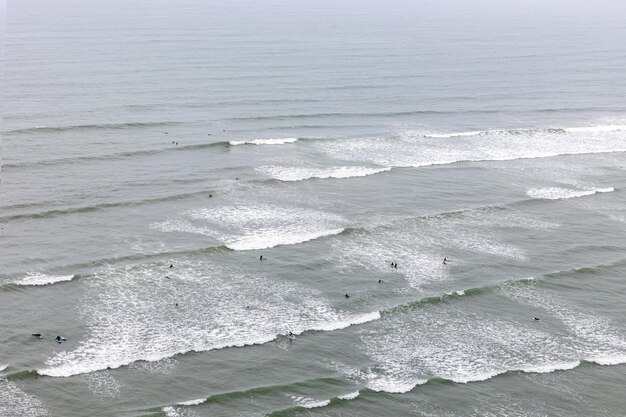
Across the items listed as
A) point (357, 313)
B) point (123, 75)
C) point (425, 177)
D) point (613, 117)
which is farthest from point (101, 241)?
point (613, 117)

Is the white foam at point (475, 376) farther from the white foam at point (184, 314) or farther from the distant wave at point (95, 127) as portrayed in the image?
the distant wave at point (95, 127)

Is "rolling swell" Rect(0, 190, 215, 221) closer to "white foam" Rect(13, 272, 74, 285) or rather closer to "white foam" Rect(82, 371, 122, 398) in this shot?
"white foam" Rect(13, 272, 74, 285)

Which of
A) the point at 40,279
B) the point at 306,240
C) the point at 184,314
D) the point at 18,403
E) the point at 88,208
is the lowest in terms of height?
the point at 18,403

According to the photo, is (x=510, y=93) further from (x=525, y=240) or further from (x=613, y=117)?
(x=525, y=240)

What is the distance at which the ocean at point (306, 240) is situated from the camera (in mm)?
37656

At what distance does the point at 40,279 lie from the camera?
46000 mm

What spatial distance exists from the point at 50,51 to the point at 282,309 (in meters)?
74.3

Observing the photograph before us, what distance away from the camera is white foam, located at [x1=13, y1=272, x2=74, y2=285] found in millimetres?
45594

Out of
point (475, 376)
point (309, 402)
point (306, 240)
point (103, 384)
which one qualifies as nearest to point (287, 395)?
point (309, 402)

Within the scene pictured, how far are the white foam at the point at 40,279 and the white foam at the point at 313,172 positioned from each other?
21679mm

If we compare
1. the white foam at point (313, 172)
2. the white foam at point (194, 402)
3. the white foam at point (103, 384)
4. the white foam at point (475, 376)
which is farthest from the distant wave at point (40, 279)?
the white foam at point (475, 376)

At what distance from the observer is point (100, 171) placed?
62.9 metres

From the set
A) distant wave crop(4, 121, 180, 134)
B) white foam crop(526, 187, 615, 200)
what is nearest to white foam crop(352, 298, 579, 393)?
white foam crop(526, 187, 615, 200)

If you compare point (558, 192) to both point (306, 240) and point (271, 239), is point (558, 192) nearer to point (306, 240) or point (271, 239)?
point (306, 240)
